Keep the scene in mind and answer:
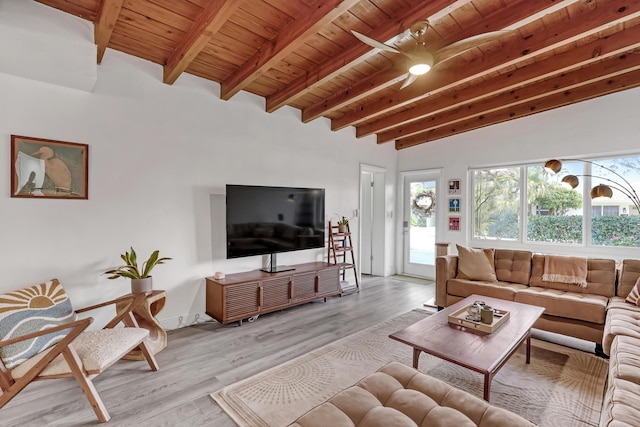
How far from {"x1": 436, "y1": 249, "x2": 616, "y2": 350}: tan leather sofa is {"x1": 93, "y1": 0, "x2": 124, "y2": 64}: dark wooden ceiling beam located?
4.06 meters

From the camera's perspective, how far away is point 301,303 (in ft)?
13.4

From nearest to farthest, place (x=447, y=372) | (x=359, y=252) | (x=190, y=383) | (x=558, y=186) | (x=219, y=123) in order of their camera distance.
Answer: (x=190, y=383), (x=447, y=372), (x=219, y=123), (x=558, y=186), (x=359, y=252)

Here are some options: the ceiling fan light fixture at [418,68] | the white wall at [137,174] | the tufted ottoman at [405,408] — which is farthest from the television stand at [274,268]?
the ceiling fan light fixture at [418,68]

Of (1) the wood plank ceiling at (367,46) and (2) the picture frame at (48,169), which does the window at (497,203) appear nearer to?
Answer: (1) the wood plank ceiling at (367,46)

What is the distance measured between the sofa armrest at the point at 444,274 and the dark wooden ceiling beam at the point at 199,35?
3.50m

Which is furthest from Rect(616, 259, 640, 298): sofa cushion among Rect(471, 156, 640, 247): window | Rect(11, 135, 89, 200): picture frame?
Rect(11, 135, 89, 200): picture frame

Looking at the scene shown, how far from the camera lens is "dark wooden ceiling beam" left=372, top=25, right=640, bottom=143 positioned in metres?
2.94

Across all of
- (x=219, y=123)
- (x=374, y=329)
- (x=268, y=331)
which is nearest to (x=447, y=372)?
(x=374, y=329)

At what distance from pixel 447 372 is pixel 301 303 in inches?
81.1

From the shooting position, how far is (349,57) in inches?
116

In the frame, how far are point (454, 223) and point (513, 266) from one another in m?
1.84

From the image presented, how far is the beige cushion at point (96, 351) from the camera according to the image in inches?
73.5

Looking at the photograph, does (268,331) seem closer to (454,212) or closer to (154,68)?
(154,68)

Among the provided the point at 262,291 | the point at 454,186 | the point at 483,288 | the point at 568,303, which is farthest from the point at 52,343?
the point at 454,186
